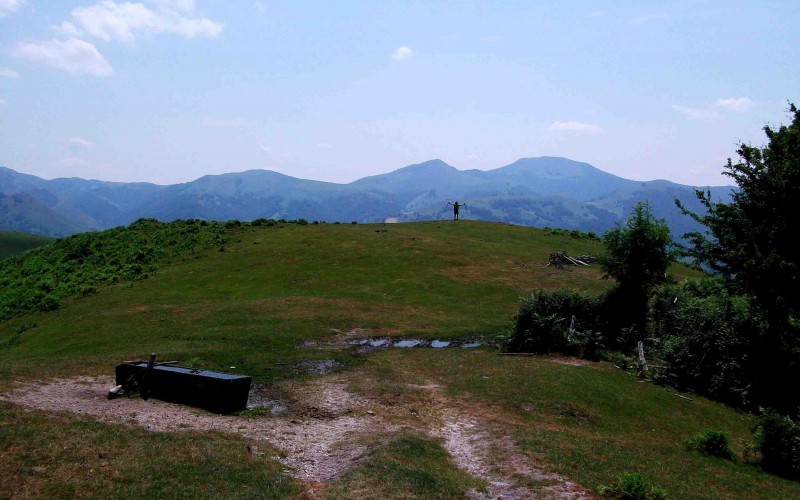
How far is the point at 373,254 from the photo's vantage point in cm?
6234

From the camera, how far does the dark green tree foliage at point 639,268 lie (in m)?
37.4

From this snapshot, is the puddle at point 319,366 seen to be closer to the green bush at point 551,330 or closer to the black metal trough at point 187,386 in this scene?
the black metal trough at point 187,386

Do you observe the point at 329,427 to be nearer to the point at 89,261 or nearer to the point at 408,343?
the point at 408,343

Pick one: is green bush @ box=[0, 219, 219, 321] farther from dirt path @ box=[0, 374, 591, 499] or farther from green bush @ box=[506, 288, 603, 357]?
green bush @ box=[506, 288, 603, 357]

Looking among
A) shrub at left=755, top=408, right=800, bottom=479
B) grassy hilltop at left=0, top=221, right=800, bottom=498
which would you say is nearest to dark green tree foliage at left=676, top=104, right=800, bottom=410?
grassy hilltop at left=0, top=221, right=800, bottom=498

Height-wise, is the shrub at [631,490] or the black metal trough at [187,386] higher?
the black metal trough at [187,386]

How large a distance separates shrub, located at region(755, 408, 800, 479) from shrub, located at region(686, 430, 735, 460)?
43.5 inches

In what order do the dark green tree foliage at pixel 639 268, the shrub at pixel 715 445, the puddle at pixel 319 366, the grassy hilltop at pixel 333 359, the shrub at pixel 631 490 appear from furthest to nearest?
the dark green tree foliage at pixel 639 268 → the puddle at pixel 319 366 → the shrub at pixel 715 445 → the grassy hilltop at pixel 333 359 → the shrub at pixel 631 490

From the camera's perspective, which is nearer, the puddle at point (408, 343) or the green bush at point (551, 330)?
the green bush at point (551, 330)

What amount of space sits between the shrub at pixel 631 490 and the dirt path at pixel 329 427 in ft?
2.07

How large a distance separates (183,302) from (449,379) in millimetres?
28144

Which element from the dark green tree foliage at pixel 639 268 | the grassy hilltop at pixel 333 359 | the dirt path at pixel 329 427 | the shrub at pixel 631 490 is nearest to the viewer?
the shrub at pixel 631 490

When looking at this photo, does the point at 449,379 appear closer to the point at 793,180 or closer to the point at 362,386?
the point at 362,386

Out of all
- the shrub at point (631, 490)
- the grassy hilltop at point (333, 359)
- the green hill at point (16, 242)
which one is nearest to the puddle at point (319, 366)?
the grassy hilltop at point (333, 359)
